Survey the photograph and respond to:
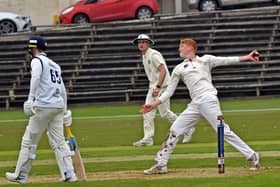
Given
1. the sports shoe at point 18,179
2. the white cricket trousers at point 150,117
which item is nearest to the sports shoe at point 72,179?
the sports shoe at point 18,179

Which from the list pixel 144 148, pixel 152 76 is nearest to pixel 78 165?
pixel 144 148

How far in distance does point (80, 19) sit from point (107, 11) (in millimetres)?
1357

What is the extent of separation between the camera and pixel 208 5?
45.6 meters

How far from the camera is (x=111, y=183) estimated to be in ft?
41.3

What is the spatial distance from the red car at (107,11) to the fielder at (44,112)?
3267 centimetres

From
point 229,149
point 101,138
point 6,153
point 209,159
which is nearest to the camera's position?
point 209,159

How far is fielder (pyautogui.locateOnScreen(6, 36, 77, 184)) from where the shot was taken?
13039 millimetres

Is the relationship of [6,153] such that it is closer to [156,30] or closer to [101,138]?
[101,138]

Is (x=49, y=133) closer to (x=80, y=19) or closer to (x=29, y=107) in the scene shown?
(x=29, y=107)

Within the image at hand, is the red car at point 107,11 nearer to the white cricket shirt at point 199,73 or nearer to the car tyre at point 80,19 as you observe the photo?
the car tyre at point 80,19

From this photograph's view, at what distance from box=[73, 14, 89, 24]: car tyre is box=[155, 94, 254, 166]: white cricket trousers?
31.9 meters

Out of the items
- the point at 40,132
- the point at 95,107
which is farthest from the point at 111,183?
the point at 95,107

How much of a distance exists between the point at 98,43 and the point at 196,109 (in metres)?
25.7

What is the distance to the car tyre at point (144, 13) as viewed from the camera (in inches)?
1806
